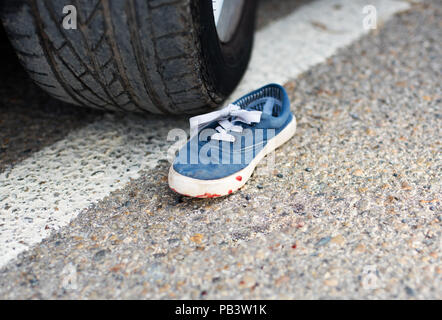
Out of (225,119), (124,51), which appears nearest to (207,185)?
(225,119)

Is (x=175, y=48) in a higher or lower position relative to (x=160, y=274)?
higher

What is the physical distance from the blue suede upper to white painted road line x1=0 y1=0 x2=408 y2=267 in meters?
0.21

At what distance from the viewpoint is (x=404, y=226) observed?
1.27m

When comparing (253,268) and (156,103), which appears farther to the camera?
(156,103)

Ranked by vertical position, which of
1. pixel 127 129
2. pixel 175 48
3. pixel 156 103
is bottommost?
pixel 127 129

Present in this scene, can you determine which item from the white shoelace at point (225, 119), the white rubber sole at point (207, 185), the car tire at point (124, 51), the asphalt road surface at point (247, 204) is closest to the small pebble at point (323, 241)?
the asphalt road surface at point (247, 204)

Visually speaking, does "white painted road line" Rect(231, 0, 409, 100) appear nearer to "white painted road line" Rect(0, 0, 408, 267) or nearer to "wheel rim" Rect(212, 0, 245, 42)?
"white painted road line" Rect(0, 0, 408, 267)

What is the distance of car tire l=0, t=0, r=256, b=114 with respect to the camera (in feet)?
4.09

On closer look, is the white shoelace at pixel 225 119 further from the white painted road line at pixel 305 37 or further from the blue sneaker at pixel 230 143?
the white painted road line at pixel 305 37

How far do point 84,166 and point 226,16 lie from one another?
75 centimetres

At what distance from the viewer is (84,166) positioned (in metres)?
1.56
